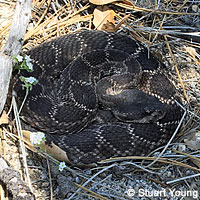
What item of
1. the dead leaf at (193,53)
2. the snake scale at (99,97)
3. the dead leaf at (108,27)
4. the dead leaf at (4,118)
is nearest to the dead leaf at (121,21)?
the dead leaf at (108,27)

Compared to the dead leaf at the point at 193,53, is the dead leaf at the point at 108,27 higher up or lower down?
higher up

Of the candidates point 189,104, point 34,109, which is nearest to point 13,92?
point 34,109

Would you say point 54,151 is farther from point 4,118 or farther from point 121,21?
point 121,21

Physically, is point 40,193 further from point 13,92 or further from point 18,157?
point 13,92

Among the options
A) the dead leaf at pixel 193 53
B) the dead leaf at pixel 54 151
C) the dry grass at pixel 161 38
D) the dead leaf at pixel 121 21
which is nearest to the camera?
the dead leaf at pixel 54 151

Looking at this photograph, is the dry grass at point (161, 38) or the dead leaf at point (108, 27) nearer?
the dry grass at point (161, 38)

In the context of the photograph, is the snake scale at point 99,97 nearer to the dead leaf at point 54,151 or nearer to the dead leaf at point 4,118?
the dead leaf at point 54,151

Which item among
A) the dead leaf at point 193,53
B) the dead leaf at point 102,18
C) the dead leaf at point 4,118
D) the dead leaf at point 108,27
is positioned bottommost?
the dead leaf at point 4,118

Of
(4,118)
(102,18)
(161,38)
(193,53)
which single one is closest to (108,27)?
(102,18)
